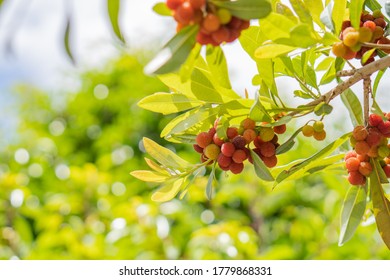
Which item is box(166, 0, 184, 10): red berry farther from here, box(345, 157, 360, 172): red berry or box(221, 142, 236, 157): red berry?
box(345, 157, 360, 172): red berry

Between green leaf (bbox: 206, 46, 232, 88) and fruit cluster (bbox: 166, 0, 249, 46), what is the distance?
0.41ft

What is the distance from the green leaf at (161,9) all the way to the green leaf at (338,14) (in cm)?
31

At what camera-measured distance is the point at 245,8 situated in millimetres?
604

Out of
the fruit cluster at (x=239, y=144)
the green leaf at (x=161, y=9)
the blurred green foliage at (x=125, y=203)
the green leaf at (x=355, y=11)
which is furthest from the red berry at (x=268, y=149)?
the blurred green foliage at (x=125, y=203)

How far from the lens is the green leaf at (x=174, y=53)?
56cm

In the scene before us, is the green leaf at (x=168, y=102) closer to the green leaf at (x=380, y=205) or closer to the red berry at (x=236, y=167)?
the red berry at (x=236, y=167)

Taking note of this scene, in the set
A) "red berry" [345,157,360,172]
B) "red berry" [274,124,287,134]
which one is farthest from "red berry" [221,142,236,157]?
"red berry" [345,157,360,172]

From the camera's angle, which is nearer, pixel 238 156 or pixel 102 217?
pixel 238 156

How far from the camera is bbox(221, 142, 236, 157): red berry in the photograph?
2.76ft

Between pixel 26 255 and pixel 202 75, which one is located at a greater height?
pixel 202 75

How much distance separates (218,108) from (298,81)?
15cm

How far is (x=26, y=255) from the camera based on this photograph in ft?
10.8
